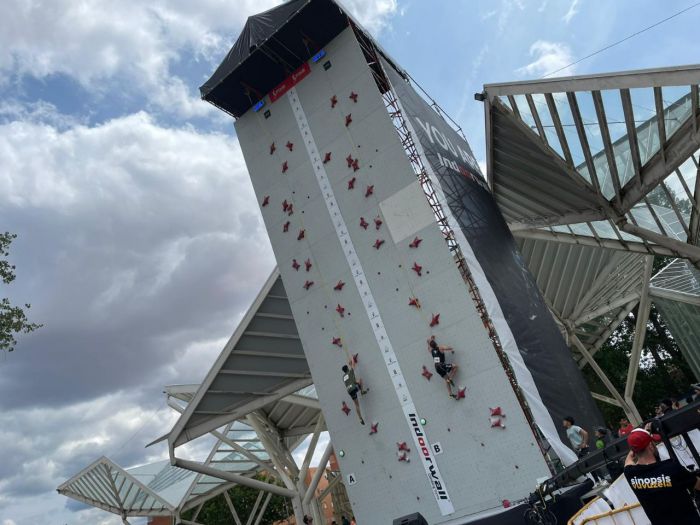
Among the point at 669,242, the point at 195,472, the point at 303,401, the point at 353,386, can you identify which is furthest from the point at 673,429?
the point at 195,472

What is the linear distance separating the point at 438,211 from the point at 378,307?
420 cm

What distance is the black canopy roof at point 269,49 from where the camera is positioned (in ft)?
68.8

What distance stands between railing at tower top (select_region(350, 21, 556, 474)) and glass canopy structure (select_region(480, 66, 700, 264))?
3.19 metres

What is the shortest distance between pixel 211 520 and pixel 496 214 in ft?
168

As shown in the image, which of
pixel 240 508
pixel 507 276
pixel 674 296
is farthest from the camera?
pixel 240 508

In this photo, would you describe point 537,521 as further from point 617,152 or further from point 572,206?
point 572,206

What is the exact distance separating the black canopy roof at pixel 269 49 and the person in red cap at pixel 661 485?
69.5 ft

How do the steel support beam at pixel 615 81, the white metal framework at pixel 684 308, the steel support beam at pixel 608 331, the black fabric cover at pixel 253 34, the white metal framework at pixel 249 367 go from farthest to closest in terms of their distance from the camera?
the steel support beam at pixel 608 331
the white metal framework at pixel 684 308
the white metal framework at pixel 249 367
the black fabric cover at pixel 253 34
the steel support beam at pixel 615 81

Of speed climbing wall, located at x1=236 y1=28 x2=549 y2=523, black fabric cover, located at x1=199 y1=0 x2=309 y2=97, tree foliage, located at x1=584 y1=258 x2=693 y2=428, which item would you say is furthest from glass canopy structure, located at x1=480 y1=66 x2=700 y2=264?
tree foliage, located at x1=584 y1=258 x2=693 y2=428

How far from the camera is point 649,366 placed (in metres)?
47.7

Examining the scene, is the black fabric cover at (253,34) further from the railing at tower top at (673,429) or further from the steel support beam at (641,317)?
the steel support beam at (641,317)

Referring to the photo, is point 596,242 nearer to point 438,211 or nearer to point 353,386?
point 438,211

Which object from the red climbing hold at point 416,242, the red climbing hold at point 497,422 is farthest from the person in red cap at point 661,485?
the red climbing hold at point 416,242

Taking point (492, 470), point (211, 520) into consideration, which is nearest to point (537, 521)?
point (492, 470)
